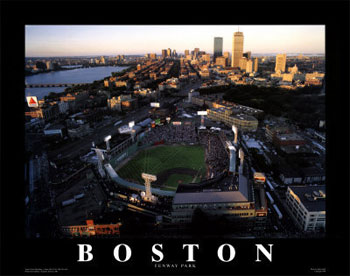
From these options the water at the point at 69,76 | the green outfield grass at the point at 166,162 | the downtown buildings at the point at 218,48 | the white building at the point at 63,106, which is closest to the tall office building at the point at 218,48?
the downtown buildings at the point at 218,48

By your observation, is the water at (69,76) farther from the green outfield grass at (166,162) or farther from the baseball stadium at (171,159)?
the green outfield grass at (166,162)

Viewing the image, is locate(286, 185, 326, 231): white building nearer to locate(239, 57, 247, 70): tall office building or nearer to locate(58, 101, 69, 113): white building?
locate(58, 101, 69, 113): white building

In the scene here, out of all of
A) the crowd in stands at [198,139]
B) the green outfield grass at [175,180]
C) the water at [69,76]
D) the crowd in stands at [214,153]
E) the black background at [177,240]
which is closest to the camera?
the black background at [177,240]

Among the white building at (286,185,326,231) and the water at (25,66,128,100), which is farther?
the water at (25,66,128,100)

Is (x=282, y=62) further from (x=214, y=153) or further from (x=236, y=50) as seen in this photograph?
(x=214, y=153)

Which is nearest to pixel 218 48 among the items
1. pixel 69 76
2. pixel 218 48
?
pixel 218 48

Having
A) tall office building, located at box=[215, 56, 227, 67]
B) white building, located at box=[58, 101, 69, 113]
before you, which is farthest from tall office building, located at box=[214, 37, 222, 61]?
white building, located at box=[58, 101, 69, 113]
